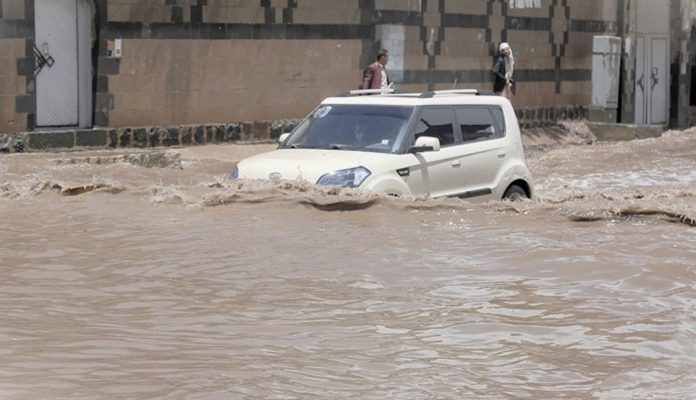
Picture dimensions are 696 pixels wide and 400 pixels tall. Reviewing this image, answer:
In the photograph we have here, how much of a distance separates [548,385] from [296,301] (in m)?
2.19

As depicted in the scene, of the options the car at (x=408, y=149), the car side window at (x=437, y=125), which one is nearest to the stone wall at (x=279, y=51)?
the car at (x=408, y=149)

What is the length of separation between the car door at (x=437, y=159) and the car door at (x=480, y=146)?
128mm

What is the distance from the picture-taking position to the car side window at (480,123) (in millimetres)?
13859

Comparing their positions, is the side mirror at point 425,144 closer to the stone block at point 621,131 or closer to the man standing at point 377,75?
the man standing at point 377,75

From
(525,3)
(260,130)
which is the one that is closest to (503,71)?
(525,3)

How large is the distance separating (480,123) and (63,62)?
7027mm

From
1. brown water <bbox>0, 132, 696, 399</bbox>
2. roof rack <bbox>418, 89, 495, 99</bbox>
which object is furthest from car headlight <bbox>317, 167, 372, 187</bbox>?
roof rack <bbox>418, 89, 495, 99</bbox>

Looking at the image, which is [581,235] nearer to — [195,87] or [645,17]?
[195,87]

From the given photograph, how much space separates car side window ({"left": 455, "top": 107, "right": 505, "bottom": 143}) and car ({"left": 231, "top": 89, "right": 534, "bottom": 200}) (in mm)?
10

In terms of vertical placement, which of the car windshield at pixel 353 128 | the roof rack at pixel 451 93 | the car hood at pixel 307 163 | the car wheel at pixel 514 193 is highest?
the roof rack at pixel 451 93

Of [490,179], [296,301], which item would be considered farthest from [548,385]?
[490,179]

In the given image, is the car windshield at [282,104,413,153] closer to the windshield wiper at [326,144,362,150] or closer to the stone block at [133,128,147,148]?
the windshield wiper at [326,144,362,150]

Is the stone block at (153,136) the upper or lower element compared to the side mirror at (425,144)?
lower

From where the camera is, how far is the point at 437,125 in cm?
1348
